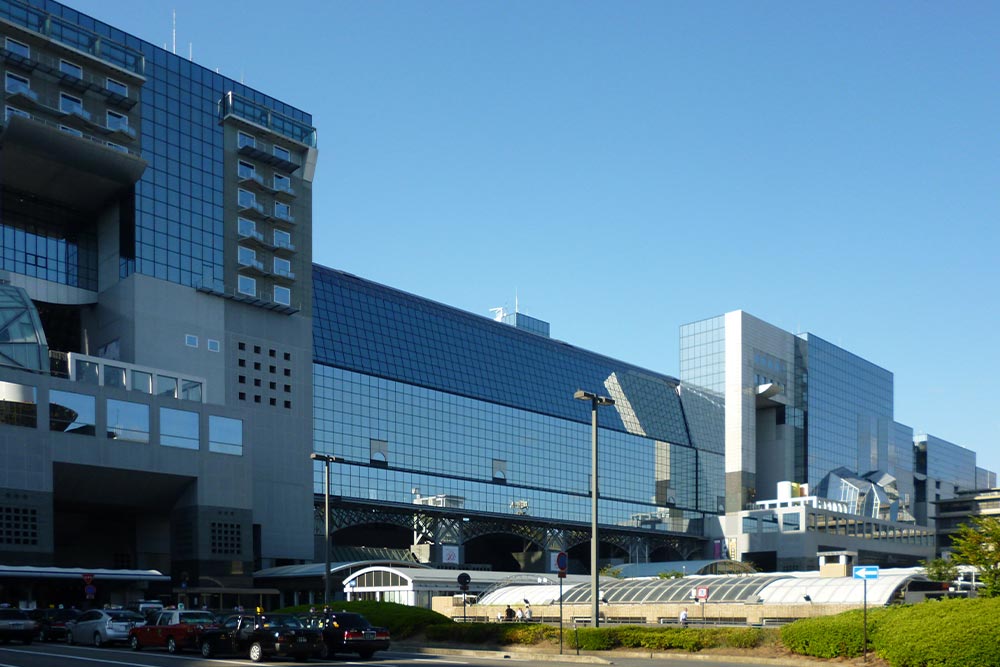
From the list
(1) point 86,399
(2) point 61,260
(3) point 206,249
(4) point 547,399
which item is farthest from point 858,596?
(4) point 547,399

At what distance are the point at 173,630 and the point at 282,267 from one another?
60.4 metres

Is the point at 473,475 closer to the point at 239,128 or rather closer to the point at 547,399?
the point at 547,399

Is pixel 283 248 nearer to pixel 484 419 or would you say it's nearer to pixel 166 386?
pixel 166 386

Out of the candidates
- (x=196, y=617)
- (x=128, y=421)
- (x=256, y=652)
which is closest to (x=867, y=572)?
(x=256, y=652)

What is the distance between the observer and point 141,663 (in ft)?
119

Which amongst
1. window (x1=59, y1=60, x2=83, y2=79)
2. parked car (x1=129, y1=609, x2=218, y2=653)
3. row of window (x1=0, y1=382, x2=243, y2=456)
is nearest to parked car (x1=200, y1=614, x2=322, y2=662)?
parked car (x1=129, y1=609, x2=218, y2=653)

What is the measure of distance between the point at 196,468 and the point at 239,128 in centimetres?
3244

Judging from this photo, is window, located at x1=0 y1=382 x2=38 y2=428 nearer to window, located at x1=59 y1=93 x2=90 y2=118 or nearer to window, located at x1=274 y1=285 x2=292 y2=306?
window, located at x1=59 y1=93 x2=90 y2=118

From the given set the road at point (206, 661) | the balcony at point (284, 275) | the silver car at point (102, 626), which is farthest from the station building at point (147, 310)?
the road at point (206, 661)

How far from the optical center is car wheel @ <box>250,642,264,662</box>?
3834 centimetres

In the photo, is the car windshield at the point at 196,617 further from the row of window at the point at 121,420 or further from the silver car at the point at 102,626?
the row of window at the point at 121,420

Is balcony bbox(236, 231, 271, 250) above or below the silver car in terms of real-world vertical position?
above

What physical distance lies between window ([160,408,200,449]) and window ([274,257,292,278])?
18.6 meters

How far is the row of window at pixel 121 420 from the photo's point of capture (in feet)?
250
